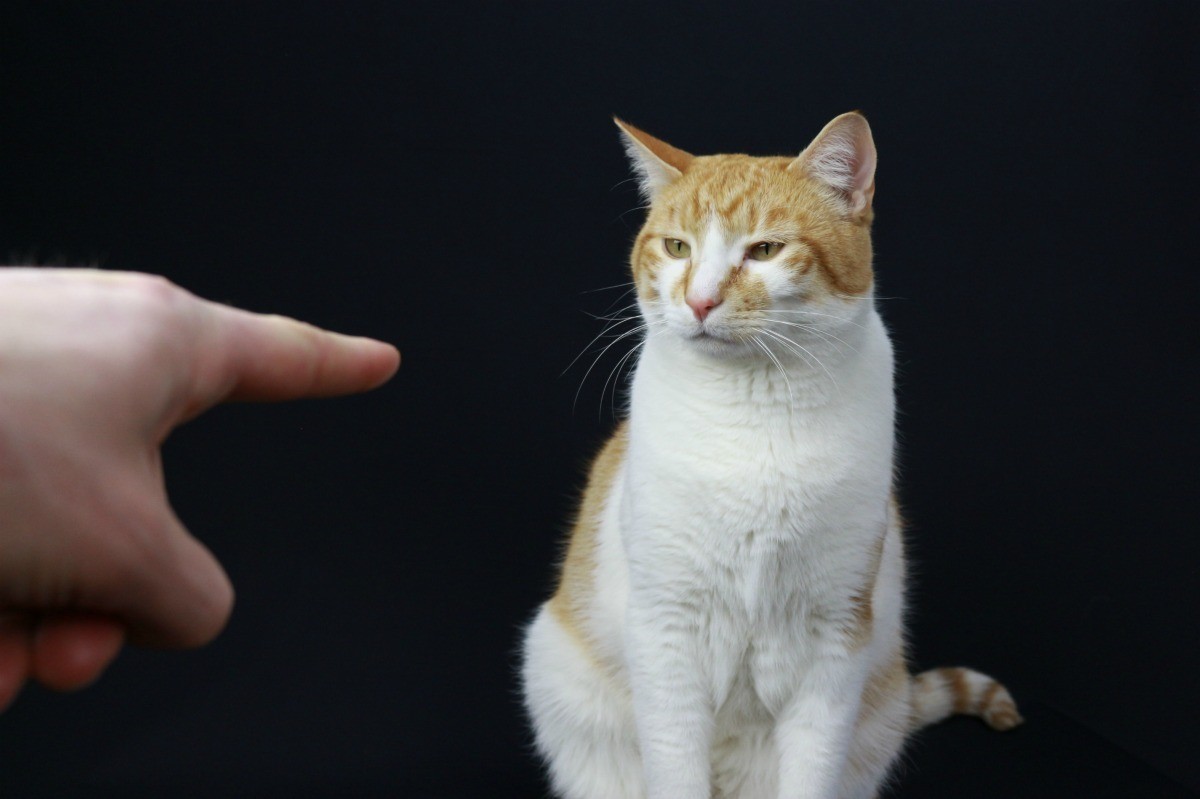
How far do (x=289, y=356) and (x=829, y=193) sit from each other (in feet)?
5.27

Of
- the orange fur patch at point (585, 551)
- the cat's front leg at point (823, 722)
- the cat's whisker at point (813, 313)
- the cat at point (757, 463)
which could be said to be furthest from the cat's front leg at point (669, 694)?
the cat's whisker at point (813, 313)

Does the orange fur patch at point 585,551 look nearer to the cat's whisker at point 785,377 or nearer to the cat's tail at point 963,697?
the cat's whisker at point 785,377

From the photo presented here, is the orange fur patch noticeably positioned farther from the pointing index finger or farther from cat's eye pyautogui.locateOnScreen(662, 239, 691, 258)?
the pointing index finger

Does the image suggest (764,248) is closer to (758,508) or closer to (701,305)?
(701,305)

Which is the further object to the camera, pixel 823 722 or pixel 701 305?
pixel 823 722

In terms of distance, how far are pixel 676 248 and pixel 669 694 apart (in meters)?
0.83

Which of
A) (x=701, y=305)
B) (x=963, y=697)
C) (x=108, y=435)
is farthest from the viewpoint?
(x=963, y=697)

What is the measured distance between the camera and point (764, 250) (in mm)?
A: 2146

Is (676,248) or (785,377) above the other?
(676,248)

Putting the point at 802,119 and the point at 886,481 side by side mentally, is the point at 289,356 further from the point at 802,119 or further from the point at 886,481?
the point at 802,119

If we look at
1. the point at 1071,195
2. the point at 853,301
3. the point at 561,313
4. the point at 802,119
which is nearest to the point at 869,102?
the point at 802,119

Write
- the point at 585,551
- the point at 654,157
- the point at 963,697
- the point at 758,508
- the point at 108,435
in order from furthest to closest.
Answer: the point at 963,697 → the point at 585,551 → the point at 654,157 → the point at 758,508 → the point at 108,435

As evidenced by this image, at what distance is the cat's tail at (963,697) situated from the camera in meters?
2.96

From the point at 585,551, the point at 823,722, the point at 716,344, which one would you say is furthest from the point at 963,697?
the point at 716,344
